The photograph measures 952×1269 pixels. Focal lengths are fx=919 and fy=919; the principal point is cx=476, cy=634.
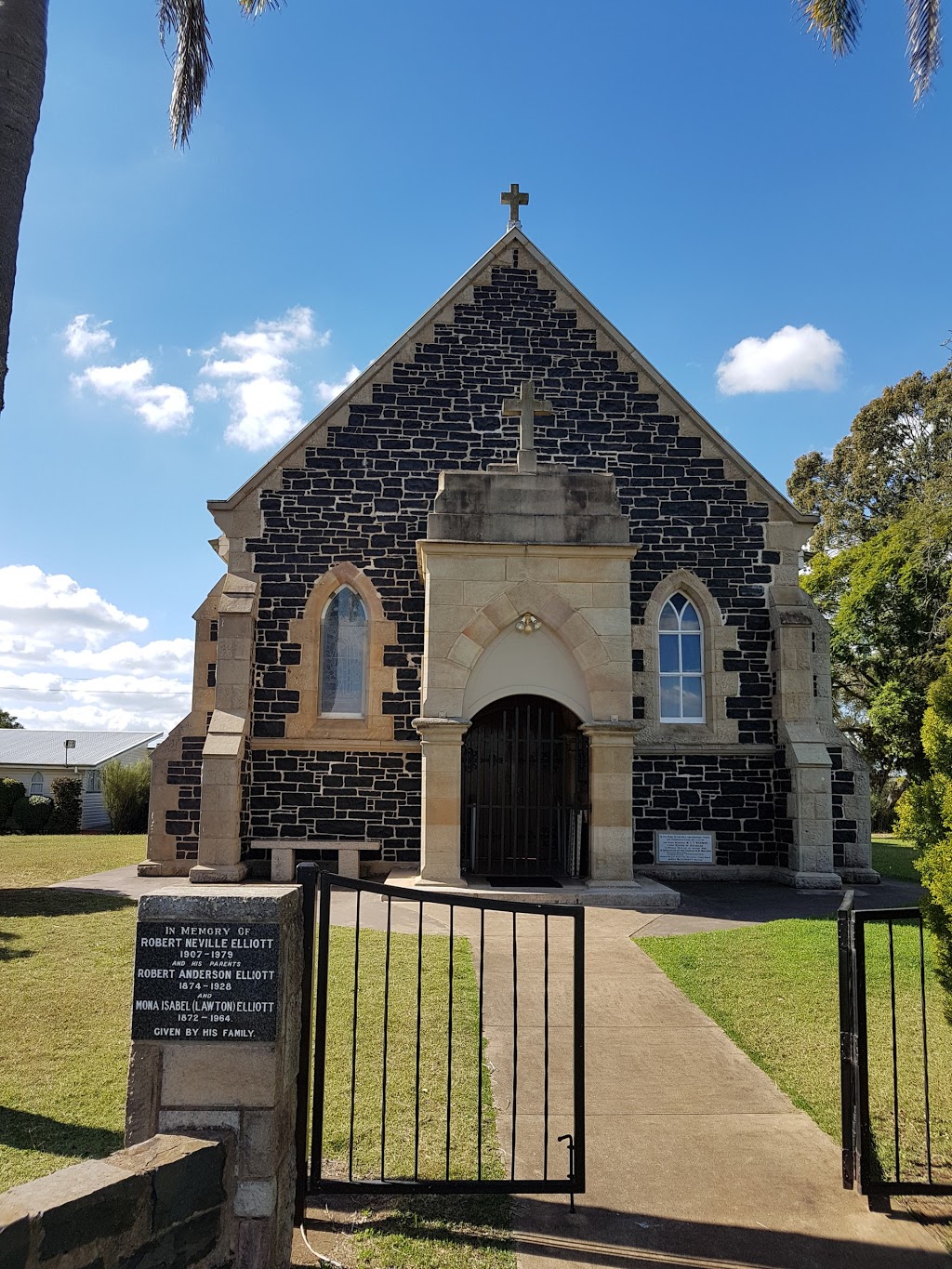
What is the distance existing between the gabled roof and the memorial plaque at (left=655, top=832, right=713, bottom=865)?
5924 millimetres

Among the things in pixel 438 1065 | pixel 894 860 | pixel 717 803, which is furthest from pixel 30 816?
pixel 438 1065

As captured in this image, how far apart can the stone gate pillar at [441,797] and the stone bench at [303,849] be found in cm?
207

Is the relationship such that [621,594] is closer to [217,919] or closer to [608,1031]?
[608,1031]

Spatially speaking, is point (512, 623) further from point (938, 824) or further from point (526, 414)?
point (938, 824)

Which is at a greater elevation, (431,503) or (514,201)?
(514,201)

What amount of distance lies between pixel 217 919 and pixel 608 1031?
13.7 feet

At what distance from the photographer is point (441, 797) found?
13.1m

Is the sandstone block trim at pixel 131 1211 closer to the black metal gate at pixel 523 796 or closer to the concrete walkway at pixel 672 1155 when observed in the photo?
the concrete walkway at pixel 672 1155

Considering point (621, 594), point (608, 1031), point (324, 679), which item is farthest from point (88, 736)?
point (608, 1031)

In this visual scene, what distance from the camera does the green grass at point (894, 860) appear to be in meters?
17.1

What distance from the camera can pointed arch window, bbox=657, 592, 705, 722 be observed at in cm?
1608

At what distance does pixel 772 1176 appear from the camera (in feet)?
15.8

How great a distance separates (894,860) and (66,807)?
1074 inches

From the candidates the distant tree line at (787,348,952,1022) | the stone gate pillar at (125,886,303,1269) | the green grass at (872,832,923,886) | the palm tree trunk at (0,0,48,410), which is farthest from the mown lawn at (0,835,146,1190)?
the distant tree line at (787,348,952,1022)
